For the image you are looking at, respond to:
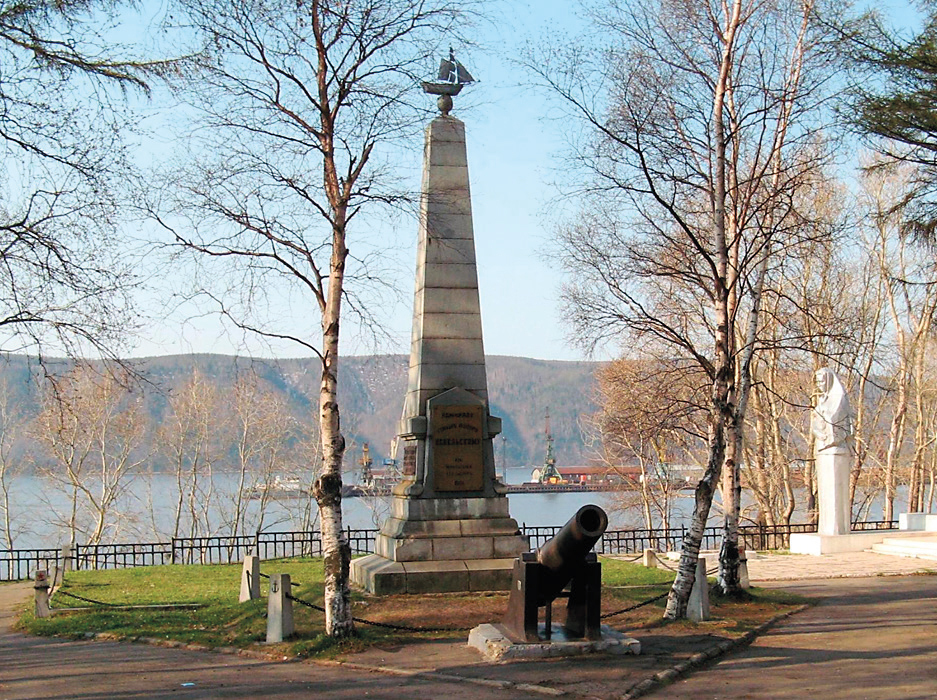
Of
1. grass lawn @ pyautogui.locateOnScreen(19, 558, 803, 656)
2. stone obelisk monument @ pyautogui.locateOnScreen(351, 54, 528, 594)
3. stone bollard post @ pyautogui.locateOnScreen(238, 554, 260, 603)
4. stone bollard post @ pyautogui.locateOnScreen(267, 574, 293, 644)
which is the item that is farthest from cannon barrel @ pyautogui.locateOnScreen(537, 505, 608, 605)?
stone bollard post @ pyautogui.locateOnScreen(238, 554, 260, 603)

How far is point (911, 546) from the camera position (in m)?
23.2

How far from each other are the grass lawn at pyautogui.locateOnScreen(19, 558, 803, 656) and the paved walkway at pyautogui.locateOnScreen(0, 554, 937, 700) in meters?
0.41

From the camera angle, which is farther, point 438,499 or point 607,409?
point 607,409

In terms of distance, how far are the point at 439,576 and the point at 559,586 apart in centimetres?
421

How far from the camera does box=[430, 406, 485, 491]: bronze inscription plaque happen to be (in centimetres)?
1509

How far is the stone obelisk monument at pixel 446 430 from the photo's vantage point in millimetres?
14672

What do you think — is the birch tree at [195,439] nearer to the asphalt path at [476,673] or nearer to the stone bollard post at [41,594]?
the stone bollard post at [41,594]

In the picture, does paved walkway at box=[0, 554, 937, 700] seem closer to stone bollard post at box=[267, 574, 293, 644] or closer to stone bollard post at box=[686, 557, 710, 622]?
stone bollard post at box=[267, 574, 293, 644]

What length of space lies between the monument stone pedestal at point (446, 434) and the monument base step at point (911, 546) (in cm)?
1187

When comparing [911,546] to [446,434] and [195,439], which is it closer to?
[446,434]

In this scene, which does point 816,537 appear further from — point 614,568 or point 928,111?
point 928,111

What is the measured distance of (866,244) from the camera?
32.5 m

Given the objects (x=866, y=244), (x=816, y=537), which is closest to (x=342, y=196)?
(x=816, y=537)

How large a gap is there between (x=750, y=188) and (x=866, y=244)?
2020 cm
